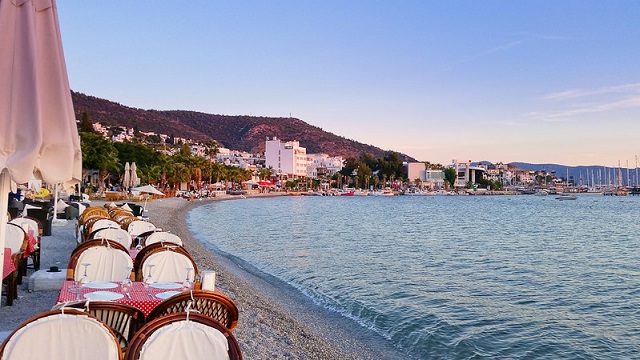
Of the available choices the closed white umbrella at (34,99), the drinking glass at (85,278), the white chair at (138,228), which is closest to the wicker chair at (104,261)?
the drinking glass at (85,278)

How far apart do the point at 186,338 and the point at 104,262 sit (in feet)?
11.9

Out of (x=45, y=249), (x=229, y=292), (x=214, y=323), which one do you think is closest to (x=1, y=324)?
(x=214, y=323)

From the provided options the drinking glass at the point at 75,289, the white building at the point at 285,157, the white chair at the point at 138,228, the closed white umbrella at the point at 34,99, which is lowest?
the drinking glass at the point at 75,289

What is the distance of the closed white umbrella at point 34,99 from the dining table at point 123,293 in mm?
2072

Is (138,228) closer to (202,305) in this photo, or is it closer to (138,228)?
(138,228)

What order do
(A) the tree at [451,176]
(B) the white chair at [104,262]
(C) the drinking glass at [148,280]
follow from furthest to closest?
(A) the tree at [451,176] < (B) the white chair at [104,262] < (C) the drinking glass at [148,280]

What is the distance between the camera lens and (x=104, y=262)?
6984mm

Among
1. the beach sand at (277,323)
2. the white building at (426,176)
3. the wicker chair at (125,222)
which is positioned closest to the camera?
the beach sand at (277,323)

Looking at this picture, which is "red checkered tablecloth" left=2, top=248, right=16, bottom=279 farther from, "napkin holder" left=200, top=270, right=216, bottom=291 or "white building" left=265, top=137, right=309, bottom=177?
"white building" left=265, top=137, right=309, bottom=177

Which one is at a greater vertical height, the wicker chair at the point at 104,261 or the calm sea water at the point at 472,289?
the wicker chair at the point at 104,261

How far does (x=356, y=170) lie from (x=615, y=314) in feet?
524

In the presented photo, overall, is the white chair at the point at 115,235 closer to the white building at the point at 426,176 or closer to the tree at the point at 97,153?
the tree at the point at 97,153

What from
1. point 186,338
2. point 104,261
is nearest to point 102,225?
point 104,261

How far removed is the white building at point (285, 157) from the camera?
171 meters
